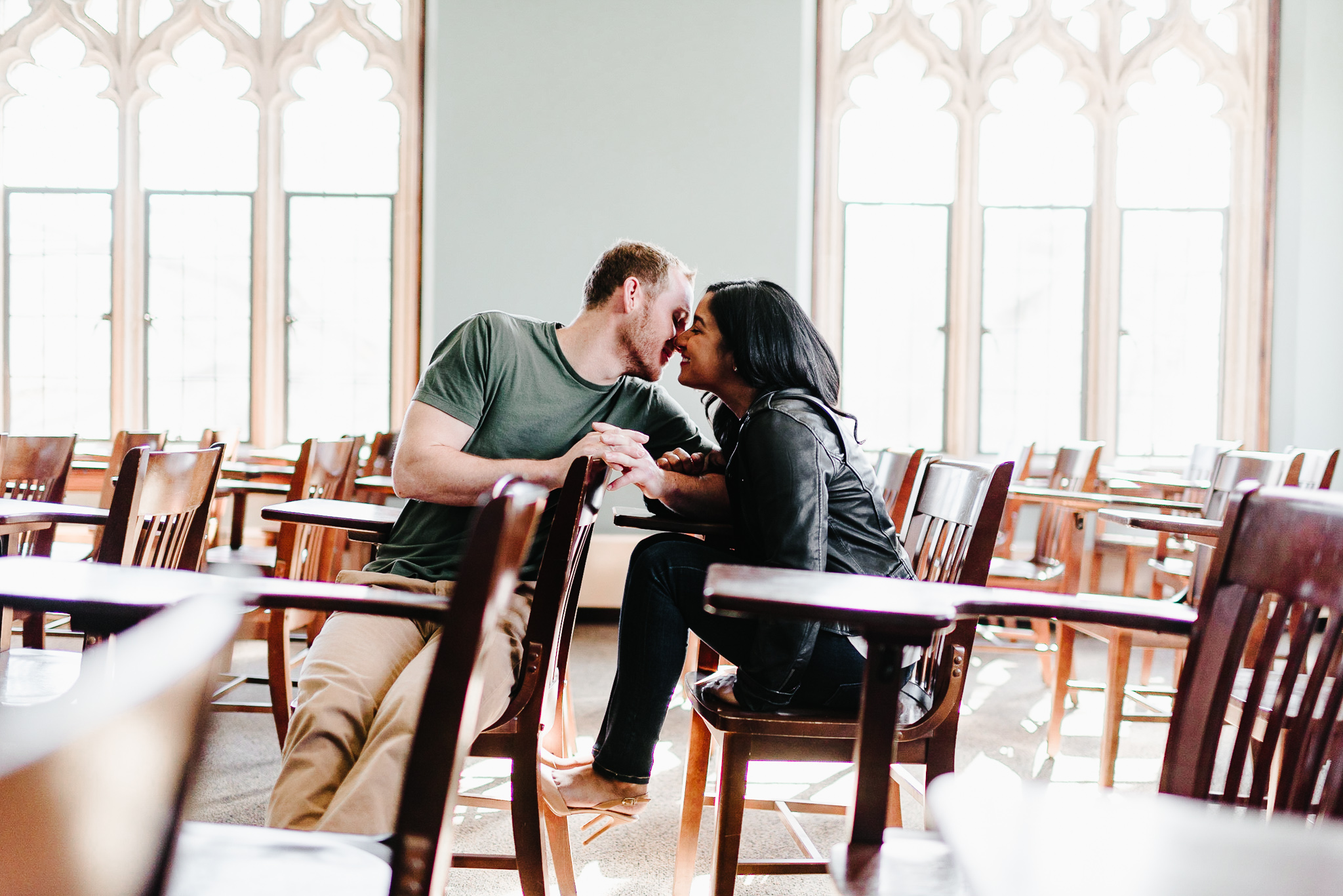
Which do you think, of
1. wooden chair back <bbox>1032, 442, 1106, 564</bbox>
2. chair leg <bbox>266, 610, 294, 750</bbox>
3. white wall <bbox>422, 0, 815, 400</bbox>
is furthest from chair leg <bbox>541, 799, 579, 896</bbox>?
white wall <bbox>422, 0, 815, 400</bbox>

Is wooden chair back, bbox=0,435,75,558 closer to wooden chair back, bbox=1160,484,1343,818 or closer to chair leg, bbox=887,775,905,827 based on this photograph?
chair leg, bbox=887,775,905,827

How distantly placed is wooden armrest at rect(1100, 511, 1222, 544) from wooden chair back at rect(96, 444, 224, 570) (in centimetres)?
216

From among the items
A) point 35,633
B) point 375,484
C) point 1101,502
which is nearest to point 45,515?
point 35,633

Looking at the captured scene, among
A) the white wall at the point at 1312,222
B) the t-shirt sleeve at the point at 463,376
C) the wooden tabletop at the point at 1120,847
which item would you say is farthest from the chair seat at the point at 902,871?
the white wall at the point at 1312,222

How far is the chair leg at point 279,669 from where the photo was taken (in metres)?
2.34

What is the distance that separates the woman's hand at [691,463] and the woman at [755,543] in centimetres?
6

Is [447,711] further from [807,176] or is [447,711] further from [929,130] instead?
[929,130]

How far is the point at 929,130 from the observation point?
538 centimetres

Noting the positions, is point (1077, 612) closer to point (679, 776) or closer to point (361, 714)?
point (361, 714)

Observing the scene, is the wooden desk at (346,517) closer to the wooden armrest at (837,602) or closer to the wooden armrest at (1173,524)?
the wooden armrest at (837,602)

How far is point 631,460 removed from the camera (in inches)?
66.2

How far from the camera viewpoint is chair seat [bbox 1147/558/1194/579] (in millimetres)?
3320

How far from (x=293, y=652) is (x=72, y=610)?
3.09m

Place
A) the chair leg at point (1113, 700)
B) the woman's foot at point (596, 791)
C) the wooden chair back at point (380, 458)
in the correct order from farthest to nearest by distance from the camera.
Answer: the wooden chair back at point (380, 458) < the chair leg at point (1113, 700) < the woman's foot at point (596, 791)
